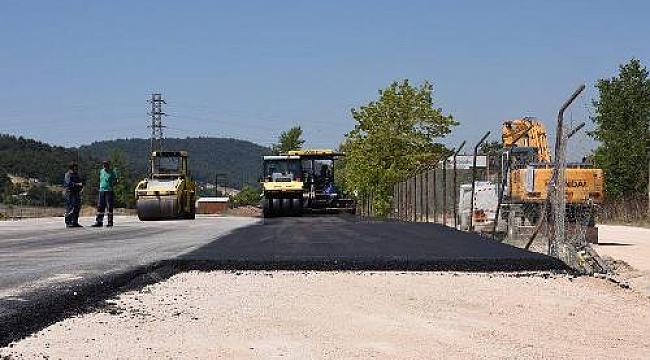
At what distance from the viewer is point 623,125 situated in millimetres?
63500

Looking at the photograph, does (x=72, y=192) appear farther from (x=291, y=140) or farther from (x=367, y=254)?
(x=291, y=140)

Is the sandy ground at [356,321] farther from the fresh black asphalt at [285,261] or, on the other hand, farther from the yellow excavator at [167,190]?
the yellow excavator at [167,190]

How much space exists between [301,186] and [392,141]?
21.7 metres

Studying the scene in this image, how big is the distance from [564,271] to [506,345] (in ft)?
17.1

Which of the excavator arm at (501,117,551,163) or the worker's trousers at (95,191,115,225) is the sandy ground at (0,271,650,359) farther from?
the excavator arm at (501,117,551,163)

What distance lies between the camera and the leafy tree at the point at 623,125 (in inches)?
2276

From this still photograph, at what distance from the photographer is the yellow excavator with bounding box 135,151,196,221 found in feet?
111

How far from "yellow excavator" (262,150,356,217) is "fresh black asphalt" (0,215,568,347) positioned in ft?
70.3

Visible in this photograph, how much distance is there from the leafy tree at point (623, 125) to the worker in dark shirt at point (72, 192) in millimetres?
39874

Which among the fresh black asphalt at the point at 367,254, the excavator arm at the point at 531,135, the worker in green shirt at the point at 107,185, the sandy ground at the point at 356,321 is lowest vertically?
the sandy ground at the point at 356,321

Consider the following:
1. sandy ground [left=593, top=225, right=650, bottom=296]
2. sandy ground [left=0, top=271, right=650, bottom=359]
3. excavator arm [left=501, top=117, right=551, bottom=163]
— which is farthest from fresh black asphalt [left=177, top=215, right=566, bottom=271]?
excavator arm [left=501, top=117, right=551, bottom=163]

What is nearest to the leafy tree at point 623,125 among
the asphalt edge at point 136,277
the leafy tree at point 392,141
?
the leafy tree at point 392,141

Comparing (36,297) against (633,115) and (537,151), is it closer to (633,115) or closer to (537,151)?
(537,151)

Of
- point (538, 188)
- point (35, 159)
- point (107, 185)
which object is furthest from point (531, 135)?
point (35, 159)
